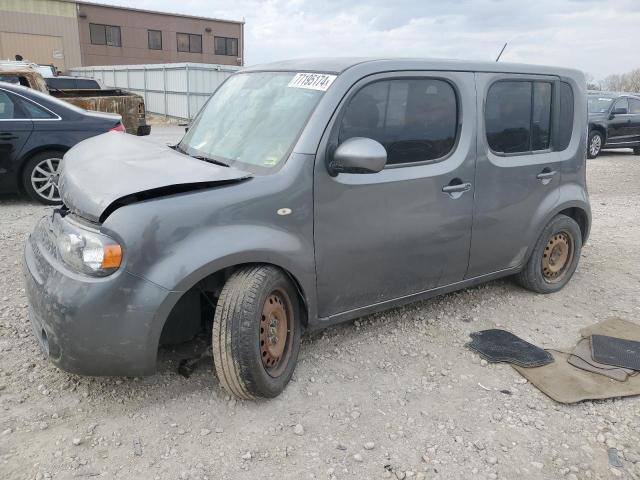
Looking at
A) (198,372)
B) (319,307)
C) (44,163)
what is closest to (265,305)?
(319,307)

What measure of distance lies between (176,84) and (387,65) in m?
22.8

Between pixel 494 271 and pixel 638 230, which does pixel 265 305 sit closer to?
pixel 494 271

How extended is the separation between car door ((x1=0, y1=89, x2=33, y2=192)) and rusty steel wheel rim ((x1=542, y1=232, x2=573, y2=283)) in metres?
6.06

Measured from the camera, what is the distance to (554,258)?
4.61m

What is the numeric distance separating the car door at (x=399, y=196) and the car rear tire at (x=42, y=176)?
491 cm

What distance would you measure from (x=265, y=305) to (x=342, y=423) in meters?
0.73

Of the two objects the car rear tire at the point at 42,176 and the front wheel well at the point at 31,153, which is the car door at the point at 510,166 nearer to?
the car rear tire at the point at 42,176

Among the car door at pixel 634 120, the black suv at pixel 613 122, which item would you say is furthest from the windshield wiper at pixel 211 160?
the car door at pixel 634 120

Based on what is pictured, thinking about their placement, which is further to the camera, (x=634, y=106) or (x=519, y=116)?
(x=634, y=106)

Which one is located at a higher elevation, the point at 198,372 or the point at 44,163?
the point at 44,163

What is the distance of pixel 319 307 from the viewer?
3115 millimetres

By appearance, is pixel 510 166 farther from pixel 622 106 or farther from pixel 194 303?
pixel 622 106

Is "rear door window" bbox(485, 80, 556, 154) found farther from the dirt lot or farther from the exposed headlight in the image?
the exposed headlight

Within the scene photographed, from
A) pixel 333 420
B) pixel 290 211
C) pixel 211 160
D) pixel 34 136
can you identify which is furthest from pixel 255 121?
pixel 34 136
